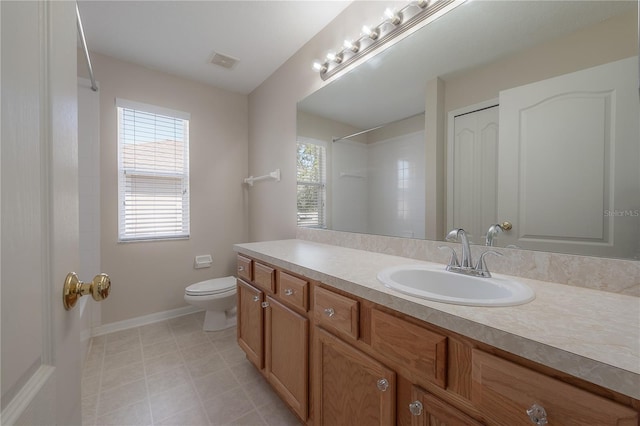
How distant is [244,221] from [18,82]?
2852 mm

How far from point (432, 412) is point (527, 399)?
268 mm

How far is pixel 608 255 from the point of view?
0.85m

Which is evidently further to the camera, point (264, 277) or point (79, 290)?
point (264, 277)

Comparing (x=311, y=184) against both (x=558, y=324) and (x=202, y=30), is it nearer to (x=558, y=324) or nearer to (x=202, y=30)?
(x=202, y=30)

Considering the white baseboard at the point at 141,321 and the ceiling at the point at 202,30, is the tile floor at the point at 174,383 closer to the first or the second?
the white baseboard at the point at 141,321

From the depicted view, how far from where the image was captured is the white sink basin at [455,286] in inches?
28.9

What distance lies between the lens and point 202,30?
6.55 feet

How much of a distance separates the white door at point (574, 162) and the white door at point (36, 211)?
1370mm

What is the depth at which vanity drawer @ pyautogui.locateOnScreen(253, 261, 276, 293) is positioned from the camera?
146 centimetres

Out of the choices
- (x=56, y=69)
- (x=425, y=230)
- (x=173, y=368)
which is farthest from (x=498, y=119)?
(x=173, y=368)

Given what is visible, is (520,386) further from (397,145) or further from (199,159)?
(199,159)

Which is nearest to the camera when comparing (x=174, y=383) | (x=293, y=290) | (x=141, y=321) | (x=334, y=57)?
(x=293, y=290)

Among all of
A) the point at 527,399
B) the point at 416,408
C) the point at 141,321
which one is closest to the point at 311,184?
the point at 416,408

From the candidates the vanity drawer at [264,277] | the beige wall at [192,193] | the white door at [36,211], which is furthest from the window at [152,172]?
the white door at [36,211]
